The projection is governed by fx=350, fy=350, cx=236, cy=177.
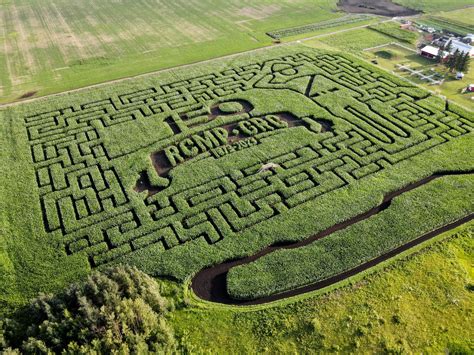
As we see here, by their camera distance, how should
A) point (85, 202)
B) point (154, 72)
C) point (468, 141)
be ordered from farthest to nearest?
point (154, 72), point (468, 141), point (85, 202)

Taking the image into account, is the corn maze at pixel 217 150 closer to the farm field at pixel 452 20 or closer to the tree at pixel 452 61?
the tree at pixel 452 61

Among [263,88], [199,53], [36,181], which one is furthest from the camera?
[199,53]

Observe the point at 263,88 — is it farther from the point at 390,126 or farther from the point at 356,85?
the point at 390,126

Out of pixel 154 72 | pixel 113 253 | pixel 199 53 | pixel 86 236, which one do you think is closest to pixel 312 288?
pixel 113 253

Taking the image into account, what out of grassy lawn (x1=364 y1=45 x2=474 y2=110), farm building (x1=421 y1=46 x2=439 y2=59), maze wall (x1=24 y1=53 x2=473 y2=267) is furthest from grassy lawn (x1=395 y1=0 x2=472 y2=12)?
maze wall (x1=24 y1=53 x2=473 y2=267)

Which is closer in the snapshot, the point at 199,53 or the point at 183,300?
the point at 183,300

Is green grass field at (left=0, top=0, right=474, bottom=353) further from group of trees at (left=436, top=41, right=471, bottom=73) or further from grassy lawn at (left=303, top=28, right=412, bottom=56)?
group of trees at (left=436, top=41, right=471, bottom=73)

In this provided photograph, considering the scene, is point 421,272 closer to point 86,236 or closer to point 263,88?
point 86,236
